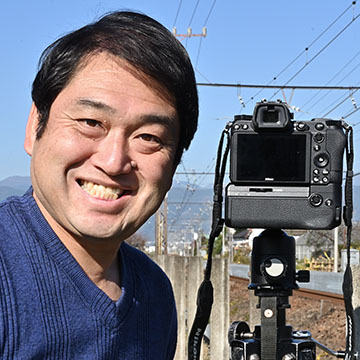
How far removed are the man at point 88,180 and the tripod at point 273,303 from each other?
0.60m

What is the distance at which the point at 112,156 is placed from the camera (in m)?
1.91

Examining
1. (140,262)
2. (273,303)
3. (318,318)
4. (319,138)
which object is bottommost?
(318,318)

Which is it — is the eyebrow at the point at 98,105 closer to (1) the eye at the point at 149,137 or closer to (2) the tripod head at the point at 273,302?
(1) the eye at the point at 149,137

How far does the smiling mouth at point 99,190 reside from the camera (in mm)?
1961

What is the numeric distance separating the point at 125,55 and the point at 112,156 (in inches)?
11.8

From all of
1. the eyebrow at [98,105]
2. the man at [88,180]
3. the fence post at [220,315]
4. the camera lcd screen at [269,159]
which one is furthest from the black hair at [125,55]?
the fence post at [220,315]

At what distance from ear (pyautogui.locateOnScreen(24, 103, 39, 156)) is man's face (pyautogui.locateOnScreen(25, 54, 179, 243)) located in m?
0.12

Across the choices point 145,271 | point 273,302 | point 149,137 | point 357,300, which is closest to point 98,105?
point 149,137

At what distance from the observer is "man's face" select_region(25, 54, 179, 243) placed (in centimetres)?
193

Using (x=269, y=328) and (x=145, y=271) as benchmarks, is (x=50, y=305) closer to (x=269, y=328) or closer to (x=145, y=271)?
(x=145, y=271)

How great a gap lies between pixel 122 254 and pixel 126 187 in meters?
0.52

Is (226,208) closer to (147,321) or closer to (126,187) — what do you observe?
(147,321)

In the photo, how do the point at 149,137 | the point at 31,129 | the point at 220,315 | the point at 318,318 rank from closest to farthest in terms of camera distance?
the point at 149,137, the point at 31,129, the point at 220,315, the point at 318,318

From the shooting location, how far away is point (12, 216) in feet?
6.56
